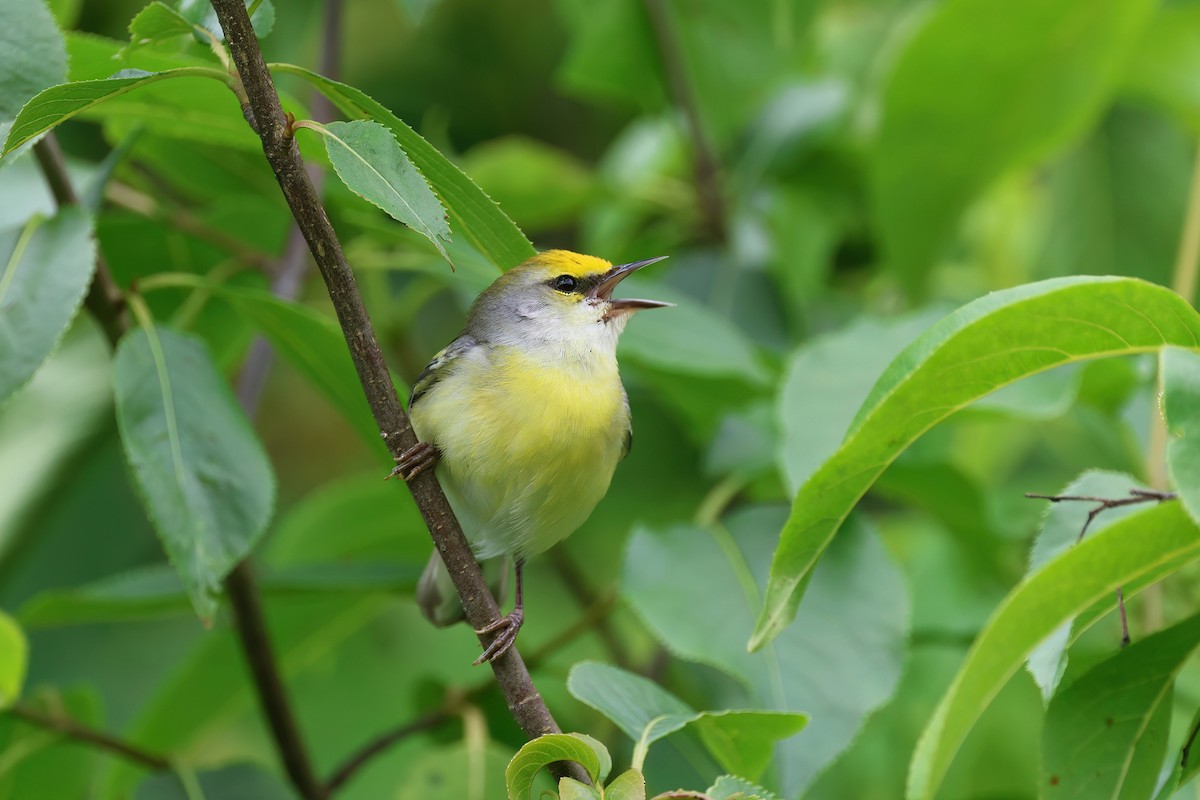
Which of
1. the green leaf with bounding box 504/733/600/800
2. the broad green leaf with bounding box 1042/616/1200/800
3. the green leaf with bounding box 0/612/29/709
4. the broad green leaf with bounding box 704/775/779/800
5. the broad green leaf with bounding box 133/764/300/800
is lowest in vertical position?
the broad green leaf with bounding box 1042/616/1200/800

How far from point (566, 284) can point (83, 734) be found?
1490 mm

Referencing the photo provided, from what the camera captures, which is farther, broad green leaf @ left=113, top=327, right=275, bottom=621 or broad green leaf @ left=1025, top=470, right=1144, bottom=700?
broad green leaf @ left=113, top=327, right=275, bottom=621

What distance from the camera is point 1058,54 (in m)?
3.46

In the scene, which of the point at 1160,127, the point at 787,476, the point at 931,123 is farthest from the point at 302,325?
the point at 1160,127

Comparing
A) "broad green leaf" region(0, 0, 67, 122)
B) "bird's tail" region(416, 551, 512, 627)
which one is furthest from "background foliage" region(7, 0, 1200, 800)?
"bird's tail" region(416, 551, 512, 627)

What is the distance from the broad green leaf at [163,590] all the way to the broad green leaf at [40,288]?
718mm

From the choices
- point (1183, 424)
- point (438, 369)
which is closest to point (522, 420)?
point (438, 369)

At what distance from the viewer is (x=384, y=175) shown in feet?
4.88

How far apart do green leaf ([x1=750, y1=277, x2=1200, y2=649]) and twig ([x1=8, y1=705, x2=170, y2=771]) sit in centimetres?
163

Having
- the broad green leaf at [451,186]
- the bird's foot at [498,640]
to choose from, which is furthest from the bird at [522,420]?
the broad green leaf at [451,186]

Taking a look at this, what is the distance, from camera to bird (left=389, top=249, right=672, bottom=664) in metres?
2.47

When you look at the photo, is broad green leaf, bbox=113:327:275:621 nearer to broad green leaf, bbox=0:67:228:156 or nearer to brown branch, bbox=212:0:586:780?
brown branch, bbox=212:0:586:780

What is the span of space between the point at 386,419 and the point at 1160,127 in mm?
3368

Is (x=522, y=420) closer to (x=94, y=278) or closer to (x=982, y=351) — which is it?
(x=94, y=278)
